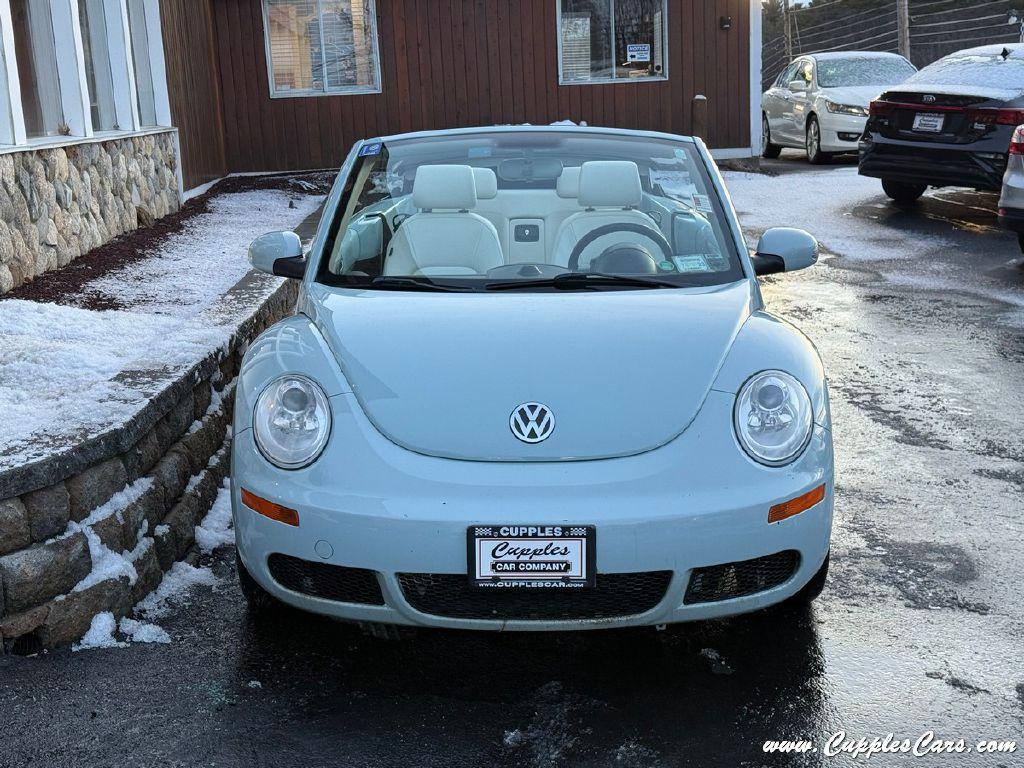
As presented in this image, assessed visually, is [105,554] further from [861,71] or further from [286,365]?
[861,71]

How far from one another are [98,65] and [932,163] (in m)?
7.93

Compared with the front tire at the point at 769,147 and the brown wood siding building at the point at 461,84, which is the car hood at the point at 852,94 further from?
the front tire at the point at 769,147

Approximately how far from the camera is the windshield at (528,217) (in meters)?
3.96

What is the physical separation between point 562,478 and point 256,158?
15513mm

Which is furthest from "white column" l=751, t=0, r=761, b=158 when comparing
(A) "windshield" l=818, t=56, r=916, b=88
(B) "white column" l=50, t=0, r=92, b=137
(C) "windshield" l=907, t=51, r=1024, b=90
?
(B) "white column" l=50, t=0, r=92, b=137

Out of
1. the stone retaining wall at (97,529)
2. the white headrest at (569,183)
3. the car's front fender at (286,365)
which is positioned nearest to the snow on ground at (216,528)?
the stone retaining wall at (97,529)

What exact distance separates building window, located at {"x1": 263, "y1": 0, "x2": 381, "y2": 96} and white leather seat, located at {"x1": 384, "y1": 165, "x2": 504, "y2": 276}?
13.8m

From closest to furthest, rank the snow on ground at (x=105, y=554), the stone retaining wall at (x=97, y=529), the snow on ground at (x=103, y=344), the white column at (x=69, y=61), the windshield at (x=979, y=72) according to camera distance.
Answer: the stone retaining wall at (x=97, y=529)
the snow on ground at (x=105, y=554)
the snow on ground at (x=103, y=344)
the white column at (x=69, y=61)
the windshield at (x=979, y=72)

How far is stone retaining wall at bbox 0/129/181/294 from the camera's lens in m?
7.39

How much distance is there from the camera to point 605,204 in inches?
169

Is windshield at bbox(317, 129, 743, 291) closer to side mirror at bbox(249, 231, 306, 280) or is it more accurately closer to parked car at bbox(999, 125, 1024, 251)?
side mirror at bbox(249, 231, 306, 280)

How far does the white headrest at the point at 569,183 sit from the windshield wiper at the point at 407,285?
871 mm

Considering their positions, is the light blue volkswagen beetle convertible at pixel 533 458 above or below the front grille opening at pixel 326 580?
above

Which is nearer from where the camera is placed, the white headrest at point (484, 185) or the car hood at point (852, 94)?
the white headrest at point (484, 185)
